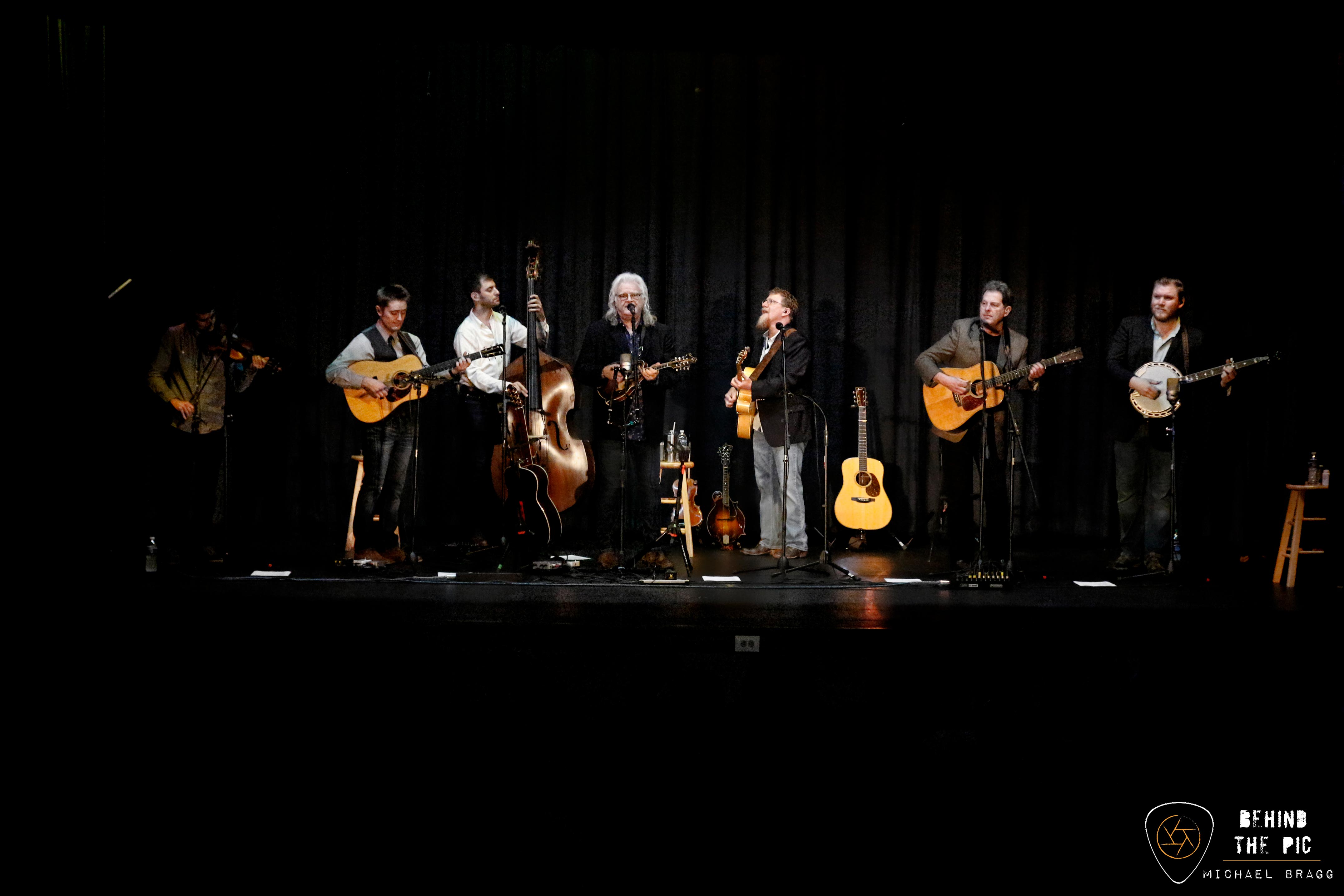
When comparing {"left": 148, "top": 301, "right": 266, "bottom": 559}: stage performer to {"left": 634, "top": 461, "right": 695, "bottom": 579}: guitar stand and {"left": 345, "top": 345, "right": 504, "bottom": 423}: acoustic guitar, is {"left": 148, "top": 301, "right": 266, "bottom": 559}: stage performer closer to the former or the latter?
{"left": 345, "top": 345, "right": 504, "bottom": 423}: acoustic guitar

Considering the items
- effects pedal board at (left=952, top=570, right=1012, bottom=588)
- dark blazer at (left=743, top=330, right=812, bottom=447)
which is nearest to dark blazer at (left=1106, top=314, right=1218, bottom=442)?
effects pedal board at (left=952, top=570, right=1012, bottom=588)

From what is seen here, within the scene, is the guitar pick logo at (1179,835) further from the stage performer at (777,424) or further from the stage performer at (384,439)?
the stage performer at (384,439)

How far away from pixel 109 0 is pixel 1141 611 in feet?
19.9

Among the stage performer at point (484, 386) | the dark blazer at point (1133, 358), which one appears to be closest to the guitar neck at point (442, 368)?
the stage performer at point (484, 386)

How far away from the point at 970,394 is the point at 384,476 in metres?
3.88

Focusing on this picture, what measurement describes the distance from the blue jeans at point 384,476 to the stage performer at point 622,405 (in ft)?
4.14

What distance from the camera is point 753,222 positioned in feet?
25.8

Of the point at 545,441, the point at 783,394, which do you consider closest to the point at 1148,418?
the point at 783,394

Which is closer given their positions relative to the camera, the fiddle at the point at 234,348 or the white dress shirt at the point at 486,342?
the fiddle at the point at 234,348

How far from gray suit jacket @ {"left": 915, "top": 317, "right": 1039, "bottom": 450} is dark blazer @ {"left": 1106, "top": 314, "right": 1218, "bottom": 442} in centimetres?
56

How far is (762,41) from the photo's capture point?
16.4 feet

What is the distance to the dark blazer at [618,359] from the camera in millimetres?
6605

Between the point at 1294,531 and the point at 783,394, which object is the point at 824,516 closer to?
the point at 783,394

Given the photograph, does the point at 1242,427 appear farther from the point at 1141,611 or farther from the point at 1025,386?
the point at 1141,611
